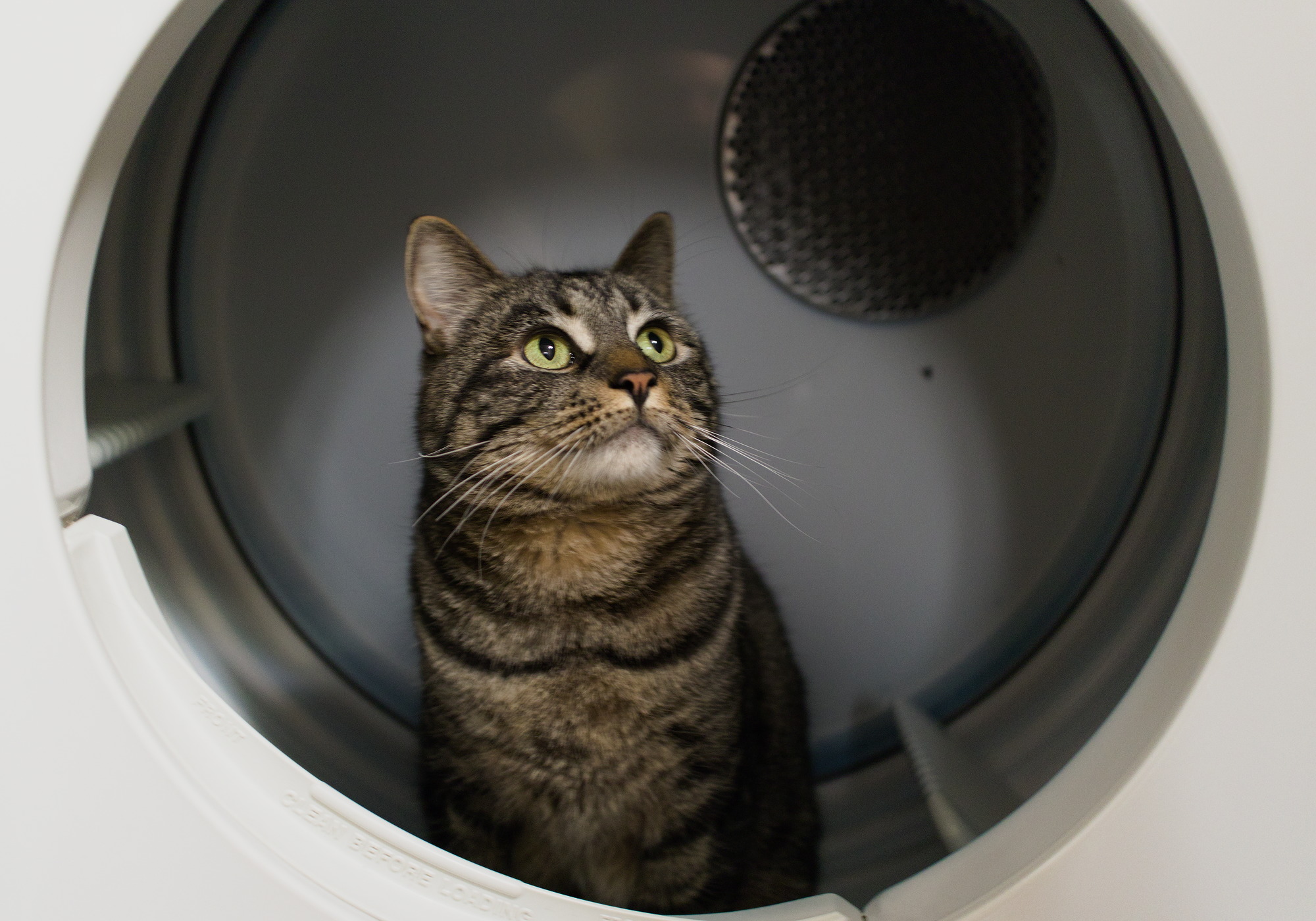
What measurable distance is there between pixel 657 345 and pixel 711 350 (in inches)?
9.6

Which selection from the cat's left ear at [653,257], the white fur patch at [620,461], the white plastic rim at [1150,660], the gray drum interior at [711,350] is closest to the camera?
the white plastic rim at [1150,660]

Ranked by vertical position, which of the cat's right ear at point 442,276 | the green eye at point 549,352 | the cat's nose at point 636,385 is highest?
the cat's right ear at point 442,276

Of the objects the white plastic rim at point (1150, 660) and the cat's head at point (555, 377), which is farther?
the cat's head at point (555, 377)

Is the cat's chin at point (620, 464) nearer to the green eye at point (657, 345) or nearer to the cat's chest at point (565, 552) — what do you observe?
the cat's chest at point (565, 552)

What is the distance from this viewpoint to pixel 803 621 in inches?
56.1

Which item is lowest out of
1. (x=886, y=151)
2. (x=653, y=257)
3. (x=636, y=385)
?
(x=636, y=385)

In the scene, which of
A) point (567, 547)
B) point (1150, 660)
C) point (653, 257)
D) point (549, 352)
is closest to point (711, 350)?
point (653, 257)

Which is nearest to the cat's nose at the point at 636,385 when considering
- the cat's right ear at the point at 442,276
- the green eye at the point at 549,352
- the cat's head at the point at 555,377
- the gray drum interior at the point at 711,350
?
the cat's head at the point at 555,377

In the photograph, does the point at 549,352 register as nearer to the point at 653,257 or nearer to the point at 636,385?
the point at 636,385

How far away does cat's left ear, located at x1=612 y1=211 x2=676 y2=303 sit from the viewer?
118cm

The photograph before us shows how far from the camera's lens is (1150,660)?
0.72m

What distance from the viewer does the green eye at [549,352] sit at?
1.02 metres

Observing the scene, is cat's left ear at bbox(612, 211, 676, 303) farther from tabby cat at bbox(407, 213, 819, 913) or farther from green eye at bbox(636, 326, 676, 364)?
green eye at bbox(636, 326, 676, 364)

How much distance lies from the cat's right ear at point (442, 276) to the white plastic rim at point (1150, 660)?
0.35 meters
